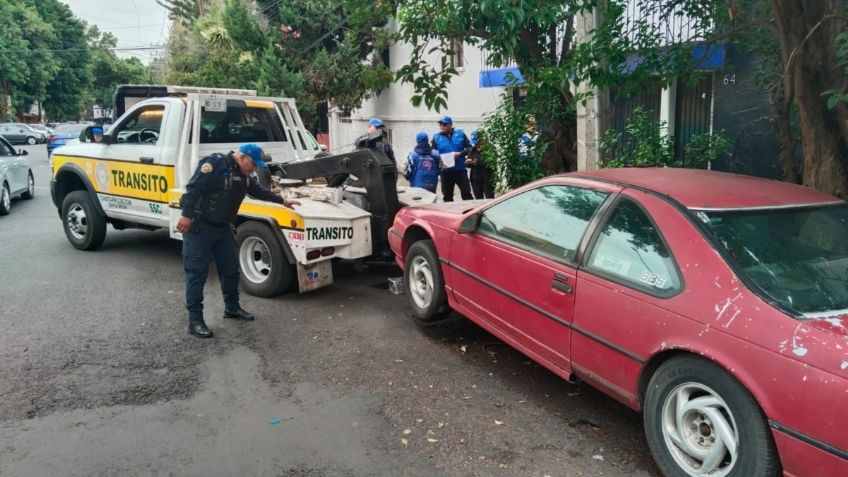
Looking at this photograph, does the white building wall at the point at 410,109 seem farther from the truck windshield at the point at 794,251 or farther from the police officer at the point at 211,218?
the truck windshield at the point at 794,251

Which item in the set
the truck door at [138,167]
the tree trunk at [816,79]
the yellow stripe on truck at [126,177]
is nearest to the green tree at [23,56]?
the yellow stripe on truck at [126,177]

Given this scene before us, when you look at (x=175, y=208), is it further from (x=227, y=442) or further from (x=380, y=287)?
(x=227, y=442)

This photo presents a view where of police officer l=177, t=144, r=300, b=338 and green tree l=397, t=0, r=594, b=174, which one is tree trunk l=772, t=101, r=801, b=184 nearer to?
green tree l=397, t=0, r=594, b=174

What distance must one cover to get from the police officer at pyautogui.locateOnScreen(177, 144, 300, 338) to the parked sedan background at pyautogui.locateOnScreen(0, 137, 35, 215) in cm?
794

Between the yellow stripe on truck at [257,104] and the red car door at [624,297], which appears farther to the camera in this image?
the yellow stripe on truck at [257,104]

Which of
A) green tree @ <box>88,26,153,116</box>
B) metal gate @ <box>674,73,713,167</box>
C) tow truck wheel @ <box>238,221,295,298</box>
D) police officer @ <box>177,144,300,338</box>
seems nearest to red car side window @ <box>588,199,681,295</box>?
police officer @ <box>177,144,300,338</box>

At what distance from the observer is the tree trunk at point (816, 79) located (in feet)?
15.8

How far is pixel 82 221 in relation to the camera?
26.6 ft

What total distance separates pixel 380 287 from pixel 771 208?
4132 millimetres

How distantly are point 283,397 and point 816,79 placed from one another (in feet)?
15.3

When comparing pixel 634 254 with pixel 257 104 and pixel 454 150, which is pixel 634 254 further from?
pixel 454 150

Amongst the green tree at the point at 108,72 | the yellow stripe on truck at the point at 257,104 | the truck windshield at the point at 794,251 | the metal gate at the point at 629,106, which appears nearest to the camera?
the truck windshield at the point at 794,251

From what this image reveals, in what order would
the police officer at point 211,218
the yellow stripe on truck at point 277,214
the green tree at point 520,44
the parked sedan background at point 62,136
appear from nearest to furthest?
the green tree at point 520,44, the police officer at point 211,218, the yellow stripe on truck at point 277,214, the parked sedan background at point 62,136

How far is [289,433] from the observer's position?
365 centimetres
